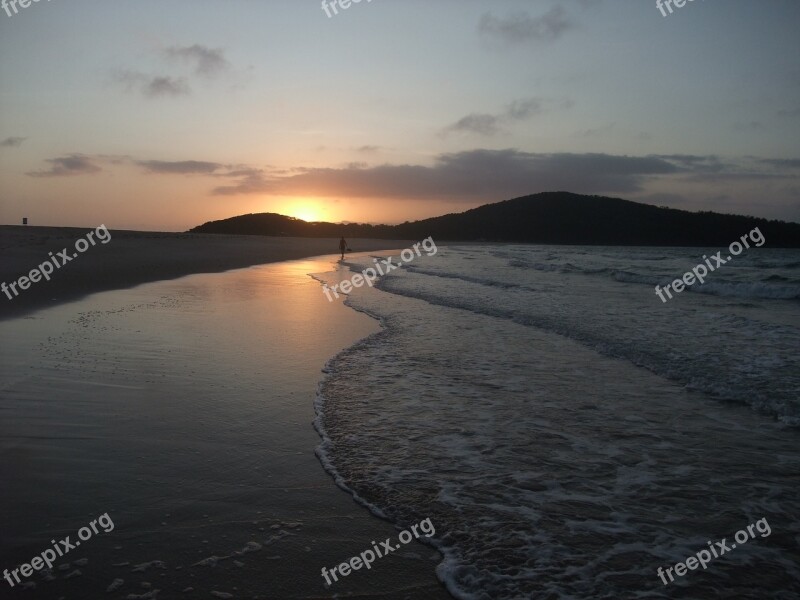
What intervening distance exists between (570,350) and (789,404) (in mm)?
4158

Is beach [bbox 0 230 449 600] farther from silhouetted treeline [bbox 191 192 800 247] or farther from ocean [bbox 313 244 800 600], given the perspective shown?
silhouetted treeline [bbox 191 192 800 247]

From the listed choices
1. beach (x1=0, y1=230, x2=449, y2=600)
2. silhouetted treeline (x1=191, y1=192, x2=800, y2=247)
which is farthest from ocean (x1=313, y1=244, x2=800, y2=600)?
silhouetted treeline (x1=191, y1=192, x2=800, y2=247)

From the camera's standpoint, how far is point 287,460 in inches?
211

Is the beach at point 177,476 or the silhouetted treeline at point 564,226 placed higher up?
the silhouetted treeline at point 564,226

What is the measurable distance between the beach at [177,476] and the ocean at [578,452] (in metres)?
0.42

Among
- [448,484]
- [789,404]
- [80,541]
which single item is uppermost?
[80,541]

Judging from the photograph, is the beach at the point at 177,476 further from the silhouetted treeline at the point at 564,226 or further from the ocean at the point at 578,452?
the silhouetted treeline at the point at 564,226

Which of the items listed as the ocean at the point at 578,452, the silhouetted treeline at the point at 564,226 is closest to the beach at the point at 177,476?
the ocean at the point at 578,452

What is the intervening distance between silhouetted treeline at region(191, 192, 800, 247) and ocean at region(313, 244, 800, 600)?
523ft

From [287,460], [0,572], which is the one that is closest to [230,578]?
[0,572]

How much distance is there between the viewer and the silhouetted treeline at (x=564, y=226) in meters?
153

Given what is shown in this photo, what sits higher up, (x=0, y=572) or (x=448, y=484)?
(x=0, y=572)

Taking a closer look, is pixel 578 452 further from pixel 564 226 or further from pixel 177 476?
pixel 564 226

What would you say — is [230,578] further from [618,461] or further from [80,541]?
[618,461]
